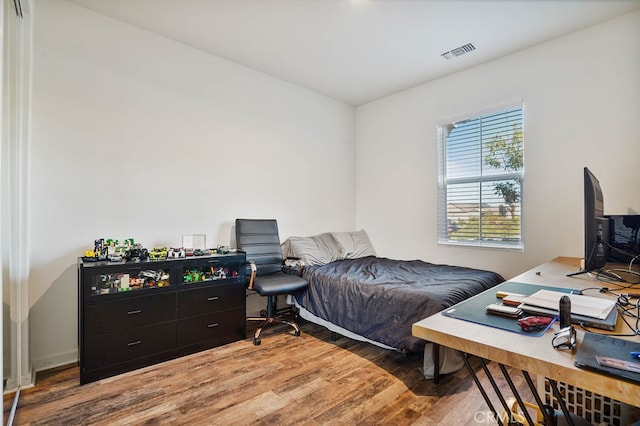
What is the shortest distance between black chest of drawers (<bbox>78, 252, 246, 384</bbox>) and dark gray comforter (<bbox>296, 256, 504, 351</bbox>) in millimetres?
782

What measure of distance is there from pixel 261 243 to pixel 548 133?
3.09 m

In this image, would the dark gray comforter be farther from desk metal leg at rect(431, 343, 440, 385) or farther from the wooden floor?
the wooden floor

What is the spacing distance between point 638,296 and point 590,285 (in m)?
0.26

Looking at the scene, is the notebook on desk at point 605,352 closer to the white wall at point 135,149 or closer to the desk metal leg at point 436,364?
the desk metal leg at point 436,364

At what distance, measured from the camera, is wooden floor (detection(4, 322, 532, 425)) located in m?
1.79

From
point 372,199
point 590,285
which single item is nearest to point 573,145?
point 590,285

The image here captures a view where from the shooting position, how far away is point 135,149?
9.19ft

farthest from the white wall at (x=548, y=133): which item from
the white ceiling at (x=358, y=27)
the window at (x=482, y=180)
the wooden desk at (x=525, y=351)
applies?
the wooden desk at (x=525, y=351)

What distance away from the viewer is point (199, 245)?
3002 millimetres

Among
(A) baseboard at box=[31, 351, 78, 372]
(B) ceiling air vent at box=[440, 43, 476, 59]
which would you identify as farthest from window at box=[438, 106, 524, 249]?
(A) baseboard at box=[31, 351, 78, 372]

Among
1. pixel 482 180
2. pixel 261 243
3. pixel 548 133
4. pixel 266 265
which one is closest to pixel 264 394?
pixel 266 265

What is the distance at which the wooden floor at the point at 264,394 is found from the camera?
179 centimetres

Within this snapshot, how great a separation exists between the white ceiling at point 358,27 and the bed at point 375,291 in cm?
212

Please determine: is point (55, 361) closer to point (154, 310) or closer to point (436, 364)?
point (154, 310)
